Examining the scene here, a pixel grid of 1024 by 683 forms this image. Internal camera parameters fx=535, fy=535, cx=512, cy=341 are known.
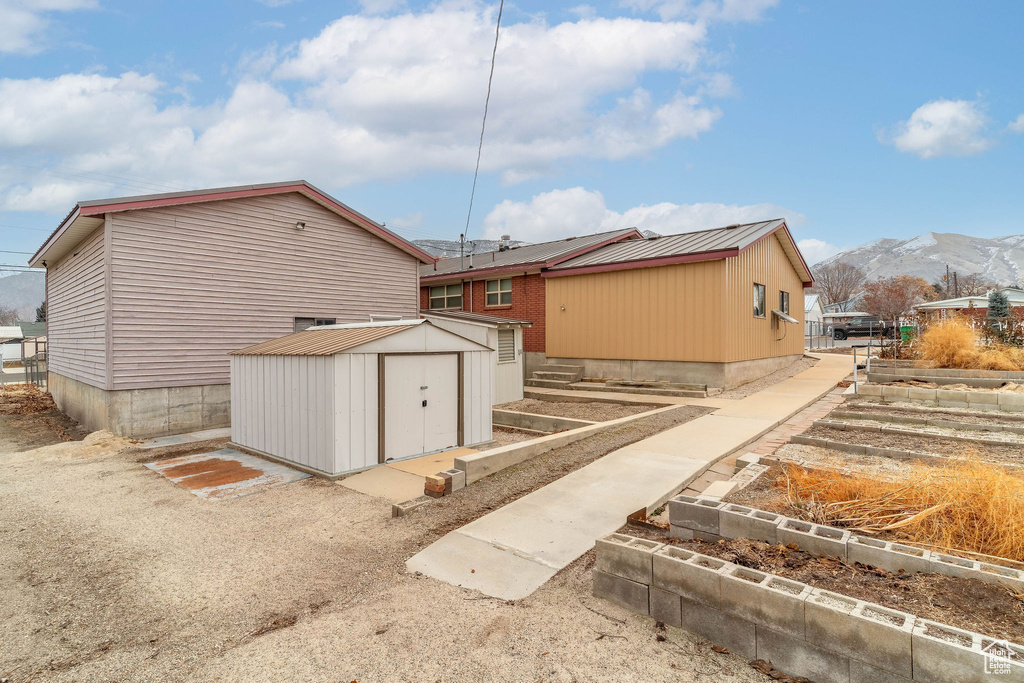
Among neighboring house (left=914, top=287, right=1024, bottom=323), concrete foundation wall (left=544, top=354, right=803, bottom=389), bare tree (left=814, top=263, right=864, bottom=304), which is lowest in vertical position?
concrete foundation wall (left=544, top=354, right=803, bottom=389)

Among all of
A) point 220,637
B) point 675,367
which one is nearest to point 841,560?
point 220,637

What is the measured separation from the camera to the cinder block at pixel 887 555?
342cm

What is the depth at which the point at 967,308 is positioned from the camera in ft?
64.8

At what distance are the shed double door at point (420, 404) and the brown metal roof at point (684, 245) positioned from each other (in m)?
8.48

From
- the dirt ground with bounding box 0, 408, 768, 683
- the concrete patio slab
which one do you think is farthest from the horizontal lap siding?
the dirt ground with bounding box 0, 408, 768, 683

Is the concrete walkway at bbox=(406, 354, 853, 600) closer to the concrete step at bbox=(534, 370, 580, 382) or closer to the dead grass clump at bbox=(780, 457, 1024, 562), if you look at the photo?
the dead grass clump at bbox=(780, 457, 1024, 562)

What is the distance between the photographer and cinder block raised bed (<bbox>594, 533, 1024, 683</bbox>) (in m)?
2.57

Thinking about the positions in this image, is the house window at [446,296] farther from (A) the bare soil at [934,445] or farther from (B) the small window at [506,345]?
(A) the bare soil at [934,445]

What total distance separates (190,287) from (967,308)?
25.1 metres

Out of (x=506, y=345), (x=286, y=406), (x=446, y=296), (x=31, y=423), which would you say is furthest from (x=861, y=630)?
(x=446, y=296)

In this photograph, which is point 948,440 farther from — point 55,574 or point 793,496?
point 55,574

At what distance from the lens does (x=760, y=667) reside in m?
3.10

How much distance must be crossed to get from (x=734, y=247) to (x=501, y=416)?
754cm

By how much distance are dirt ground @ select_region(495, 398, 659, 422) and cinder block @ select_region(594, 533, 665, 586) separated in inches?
289
